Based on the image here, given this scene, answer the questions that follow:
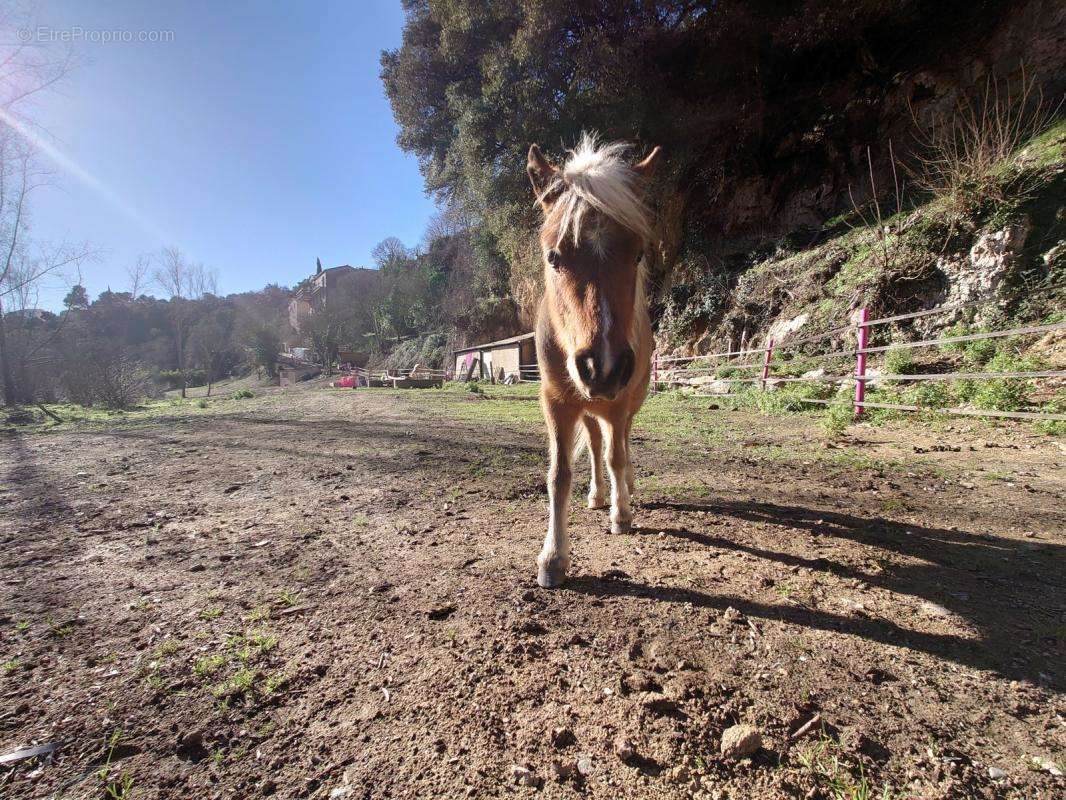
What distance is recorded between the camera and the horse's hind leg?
372 centimetres

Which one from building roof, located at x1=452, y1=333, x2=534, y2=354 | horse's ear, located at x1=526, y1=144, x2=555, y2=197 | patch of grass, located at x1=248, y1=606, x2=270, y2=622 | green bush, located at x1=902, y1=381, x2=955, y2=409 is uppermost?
building roof, located at x1=452, y1=333, x2=534, y2=354

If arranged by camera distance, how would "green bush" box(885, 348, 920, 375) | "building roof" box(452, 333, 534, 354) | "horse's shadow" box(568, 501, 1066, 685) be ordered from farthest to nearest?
"building roof" box(452, 333, 534, 354) → "green bush" box(885, 348, 920, 375) → "horse's shadow" box(568, 501, 1066, 685)

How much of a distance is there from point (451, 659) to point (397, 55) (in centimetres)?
2638

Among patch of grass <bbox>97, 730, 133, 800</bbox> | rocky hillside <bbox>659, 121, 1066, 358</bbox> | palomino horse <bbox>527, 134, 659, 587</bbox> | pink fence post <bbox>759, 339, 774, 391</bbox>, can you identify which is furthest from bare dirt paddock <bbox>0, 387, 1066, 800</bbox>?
pink fence post <bbox>759, 339, 774, 391</bbox>

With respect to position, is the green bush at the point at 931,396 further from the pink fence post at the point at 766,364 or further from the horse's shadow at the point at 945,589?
the horse's shadow at the point at 945,589

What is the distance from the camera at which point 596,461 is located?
381 centimetres

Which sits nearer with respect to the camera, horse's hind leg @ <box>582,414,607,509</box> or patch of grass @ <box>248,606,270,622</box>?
patch of grass @ <box>248,606,270,622</box>

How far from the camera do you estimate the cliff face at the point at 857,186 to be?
8.01 m

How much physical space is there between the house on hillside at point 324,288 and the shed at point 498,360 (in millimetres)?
29055

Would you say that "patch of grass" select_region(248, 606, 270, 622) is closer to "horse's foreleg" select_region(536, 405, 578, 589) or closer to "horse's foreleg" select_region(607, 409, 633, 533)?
"horse's foreleg" select_region(536, 405, 578, 589)

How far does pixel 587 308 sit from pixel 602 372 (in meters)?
0.41

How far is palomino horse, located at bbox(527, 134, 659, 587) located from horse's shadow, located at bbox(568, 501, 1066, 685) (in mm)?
612

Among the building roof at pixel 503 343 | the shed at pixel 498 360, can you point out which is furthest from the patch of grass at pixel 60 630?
the building roof at pixel 503 343

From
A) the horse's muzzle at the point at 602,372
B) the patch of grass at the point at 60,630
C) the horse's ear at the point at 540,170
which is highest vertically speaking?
the horse's ear at the point at 540,170
